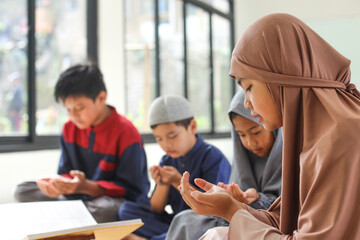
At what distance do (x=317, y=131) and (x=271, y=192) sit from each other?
808 mm

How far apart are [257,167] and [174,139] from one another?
1.60 feet

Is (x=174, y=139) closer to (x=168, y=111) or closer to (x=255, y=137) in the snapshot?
(x=168, y=111)

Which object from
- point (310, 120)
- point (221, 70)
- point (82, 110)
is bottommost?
point (82, 110)

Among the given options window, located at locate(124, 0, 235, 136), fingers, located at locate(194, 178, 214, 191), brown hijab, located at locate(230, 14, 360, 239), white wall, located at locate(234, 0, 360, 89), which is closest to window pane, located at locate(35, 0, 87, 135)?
window, located at locate(124, 0, 235, 136)

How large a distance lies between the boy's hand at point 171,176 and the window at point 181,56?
279 cm

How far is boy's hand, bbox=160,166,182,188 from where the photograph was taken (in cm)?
213

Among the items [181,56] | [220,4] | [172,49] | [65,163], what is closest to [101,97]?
[65,163]

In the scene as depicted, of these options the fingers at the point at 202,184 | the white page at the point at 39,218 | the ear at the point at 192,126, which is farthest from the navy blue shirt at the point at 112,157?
the fingers at the point at 202,184

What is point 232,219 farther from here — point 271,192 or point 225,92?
point 225,92

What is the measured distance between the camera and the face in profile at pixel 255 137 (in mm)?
1860

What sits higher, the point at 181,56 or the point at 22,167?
the point at 181,56

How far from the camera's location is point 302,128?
1.13 metres

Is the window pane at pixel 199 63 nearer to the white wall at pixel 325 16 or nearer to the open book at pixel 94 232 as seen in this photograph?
the white wall at pixel 325 16

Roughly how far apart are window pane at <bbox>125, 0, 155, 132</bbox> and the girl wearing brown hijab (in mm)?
3947
